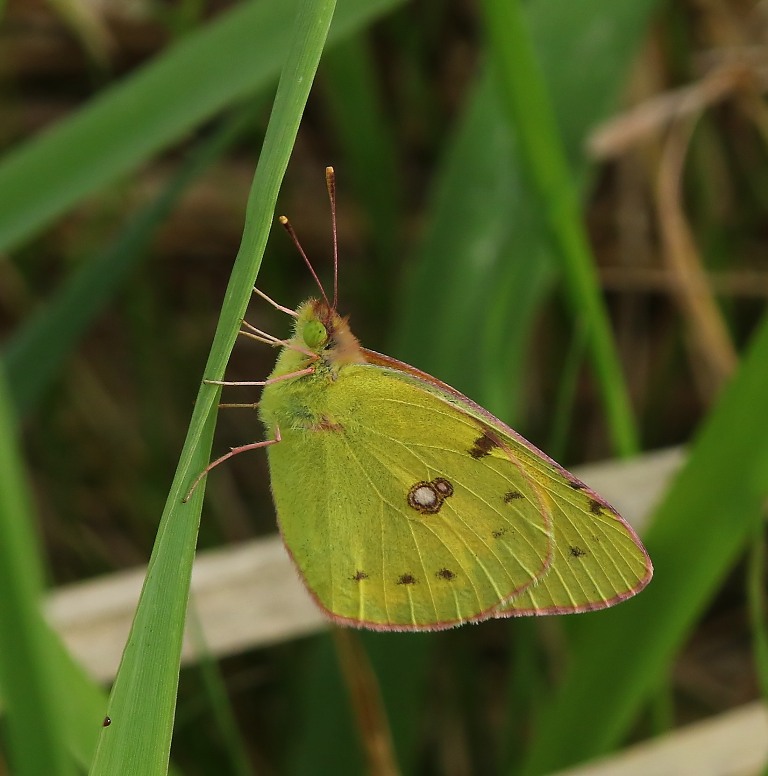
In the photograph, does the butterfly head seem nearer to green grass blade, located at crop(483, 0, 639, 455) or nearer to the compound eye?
the compound eye

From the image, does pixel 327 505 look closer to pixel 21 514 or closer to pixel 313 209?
pixel 21 514

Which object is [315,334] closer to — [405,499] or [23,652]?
[405,499]

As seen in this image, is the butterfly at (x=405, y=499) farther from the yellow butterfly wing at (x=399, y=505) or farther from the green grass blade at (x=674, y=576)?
the green grass blade at (x=674, y=576)

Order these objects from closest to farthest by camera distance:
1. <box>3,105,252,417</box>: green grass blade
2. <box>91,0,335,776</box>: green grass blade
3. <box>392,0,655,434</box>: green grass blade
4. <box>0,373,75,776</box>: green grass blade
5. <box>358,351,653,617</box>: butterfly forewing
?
<box>0,373,75,776</box>: green grass blade → <box>91,0,335,776</box>: green grass blade → <box>358,351,653,617</box>: butterfly forewing → <box>3,105,252,417</box>: green grass blade → <box>392,0,655,434</box>: green grass blade

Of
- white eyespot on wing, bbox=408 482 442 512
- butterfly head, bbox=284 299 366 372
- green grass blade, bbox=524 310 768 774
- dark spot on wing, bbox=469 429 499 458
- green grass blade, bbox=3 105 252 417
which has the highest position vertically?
green grass blade, bbox=3 105 252 417

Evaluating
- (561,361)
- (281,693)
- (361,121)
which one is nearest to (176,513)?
(281,693)

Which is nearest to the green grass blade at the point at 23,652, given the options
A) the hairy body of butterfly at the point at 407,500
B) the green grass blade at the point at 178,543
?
the green grass blade at the point at 178,543

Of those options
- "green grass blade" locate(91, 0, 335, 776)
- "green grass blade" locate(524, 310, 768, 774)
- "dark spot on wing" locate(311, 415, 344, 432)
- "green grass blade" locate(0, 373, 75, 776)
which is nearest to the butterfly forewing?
"dark spot on wing" locate(311, 415, 344, 432)

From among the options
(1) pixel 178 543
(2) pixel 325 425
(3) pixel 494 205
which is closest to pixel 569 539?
(2) pixel 325 425
